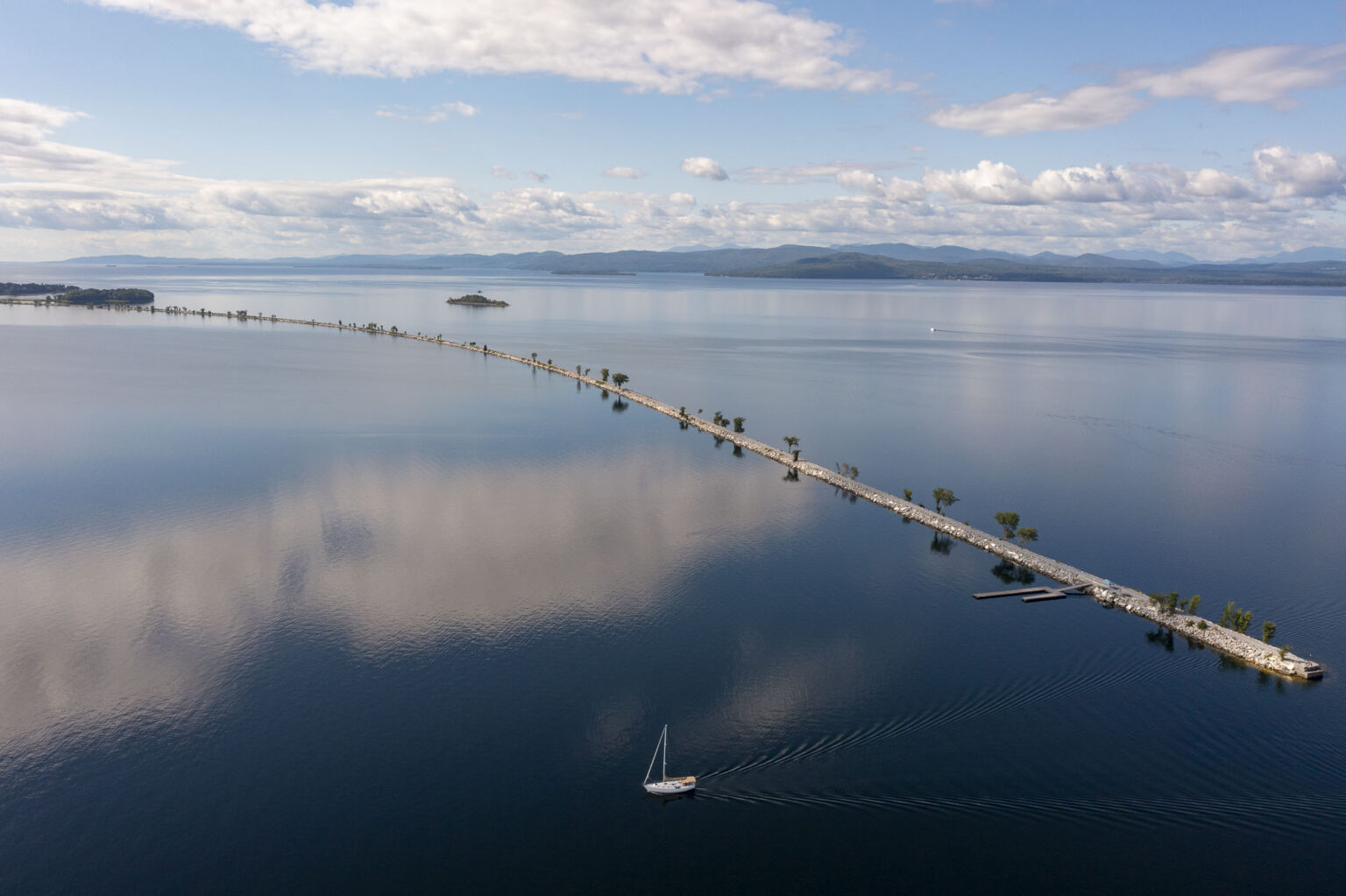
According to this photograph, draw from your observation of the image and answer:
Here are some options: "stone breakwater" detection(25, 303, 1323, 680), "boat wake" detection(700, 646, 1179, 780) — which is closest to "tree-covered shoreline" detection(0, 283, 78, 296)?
"stone breakwater" detection(25, 303, 1323, 680)

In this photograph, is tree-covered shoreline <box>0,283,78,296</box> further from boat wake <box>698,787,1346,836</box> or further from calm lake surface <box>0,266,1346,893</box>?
boat wake <box>698,787,1346,836</box>

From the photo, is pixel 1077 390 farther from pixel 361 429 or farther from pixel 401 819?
pixel 401 819

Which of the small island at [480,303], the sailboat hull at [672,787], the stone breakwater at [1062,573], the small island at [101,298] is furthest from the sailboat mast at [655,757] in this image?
the small island at [101,298]

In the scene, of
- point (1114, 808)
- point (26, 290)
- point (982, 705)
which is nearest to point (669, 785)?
point (982, 705)

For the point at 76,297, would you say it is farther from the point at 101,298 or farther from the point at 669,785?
the point at 669,785

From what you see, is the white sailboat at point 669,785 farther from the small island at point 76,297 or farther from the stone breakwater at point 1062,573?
the small island at point 76,297

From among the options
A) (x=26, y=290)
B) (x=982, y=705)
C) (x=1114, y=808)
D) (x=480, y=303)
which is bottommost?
(x=1114, y=808)
